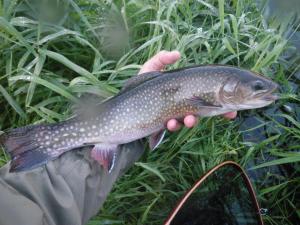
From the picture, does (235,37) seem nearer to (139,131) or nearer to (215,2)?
(215,2)

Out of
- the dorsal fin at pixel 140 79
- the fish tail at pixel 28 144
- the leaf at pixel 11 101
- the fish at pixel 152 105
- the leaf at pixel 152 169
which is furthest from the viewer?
the leaf at pixel 11 101

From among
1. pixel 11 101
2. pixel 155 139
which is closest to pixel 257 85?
pixel 155 139

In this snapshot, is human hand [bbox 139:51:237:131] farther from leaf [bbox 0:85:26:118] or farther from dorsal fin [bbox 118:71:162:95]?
leaf [bbox 0:85:26:118]

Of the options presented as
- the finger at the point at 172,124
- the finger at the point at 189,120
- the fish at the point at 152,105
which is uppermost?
the fish at the point at 152,105

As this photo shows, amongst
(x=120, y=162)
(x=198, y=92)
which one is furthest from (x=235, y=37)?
(x=120, y=162)

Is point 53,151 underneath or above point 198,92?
underneath

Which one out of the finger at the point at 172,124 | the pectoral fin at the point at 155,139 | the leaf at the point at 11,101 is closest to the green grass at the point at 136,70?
the leaf at the point at 11,101

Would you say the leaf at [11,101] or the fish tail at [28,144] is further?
the leaf at [11,101]

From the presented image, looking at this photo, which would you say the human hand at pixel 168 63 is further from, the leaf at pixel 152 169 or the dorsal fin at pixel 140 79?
the leaf at pixel 152 169
